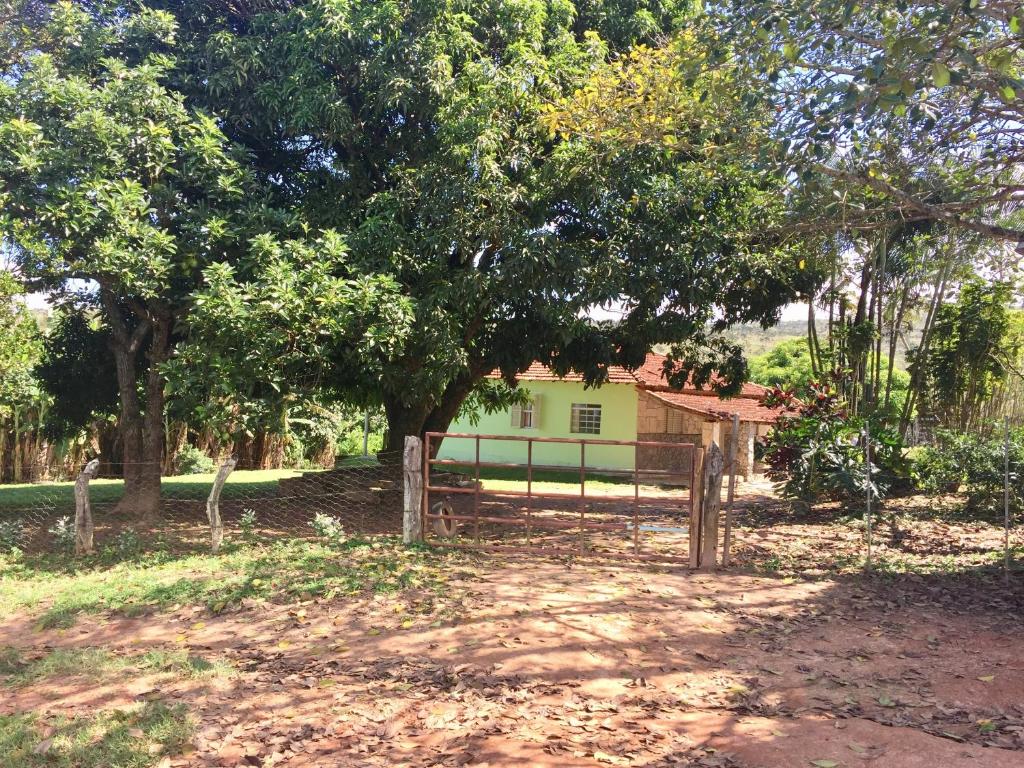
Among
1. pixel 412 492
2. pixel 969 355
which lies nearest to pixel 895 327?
pixel 969 355

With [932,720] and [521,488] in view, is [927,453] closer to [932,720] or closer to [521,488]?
[521,488]

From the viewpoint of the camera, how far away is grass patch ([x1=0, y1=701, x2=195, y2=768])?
14.2ft

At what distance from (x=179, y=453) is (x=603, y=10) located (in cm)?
1666

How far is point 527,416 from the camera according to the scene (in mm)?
25578

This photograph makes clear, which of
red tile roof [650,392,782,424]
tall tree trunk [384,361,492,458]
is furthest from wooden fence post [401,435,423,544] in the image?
red tile roof [650,392,782,424]

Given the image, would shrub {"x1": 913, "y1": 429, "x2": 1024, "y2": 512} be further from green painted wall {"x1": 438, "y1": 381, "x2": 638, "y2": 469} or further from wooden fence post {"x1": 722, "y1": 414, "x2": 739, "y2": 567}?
green painted wall {"x1": 438, "y1": 381, "x2": 638, "y2": 469}

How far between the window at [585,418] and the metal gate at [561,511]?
2.64 meters

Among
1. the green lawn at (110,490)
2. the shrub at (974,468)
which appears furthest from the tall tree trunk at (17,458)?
the shrub at (974,468)

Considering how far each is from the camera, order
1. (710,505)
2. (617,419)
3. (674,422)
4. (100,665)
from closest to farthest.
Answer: (100,665) < (710,505) < (617,419) < (674,422)

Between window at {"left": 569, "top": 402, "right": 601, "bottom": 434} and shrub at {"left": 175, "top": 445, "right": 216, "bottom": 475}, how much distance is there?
10853mm

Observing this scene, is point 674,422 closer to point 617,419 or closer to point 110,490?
point 617,419

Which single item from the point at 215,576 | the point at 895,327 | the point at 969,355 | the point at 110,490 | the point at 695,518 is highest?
the point at 895,327

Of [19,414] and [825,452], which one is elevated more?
[19,414]

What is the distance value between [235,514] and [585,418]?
1303 cm
